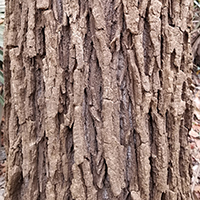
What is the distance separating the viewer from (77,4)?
0.72 meters

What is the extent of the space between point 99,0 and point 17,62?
36 centimetres

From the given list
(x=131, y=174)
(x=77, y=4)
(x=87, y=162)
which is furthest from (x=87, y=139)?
(x=77, y=4)

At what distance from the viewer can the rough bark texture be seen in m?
0.74

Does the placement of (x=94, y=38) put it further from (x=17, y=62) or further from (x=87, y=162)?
(x=87, y=162)

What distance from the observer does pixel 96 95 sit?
30.1 inches

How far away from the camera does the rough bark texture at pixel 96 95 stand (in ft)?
2.42

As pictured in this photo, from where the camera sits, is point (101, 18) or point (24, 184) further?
point (24, 184)

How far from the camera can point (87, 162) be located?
2.58 feet

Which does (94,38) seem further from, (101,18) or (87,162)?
(87,162)

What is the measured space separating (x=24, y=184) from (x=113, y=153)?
0.39m

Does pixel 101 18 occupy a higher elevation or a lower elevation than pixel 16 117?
higher

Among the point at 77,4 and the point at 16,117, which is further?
the point at 16,117

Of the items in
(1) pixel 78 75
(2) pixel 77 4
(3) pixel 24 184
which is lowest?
(3) pixel 24 184

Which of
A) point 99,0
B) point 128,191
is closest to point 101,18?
point 99,0
